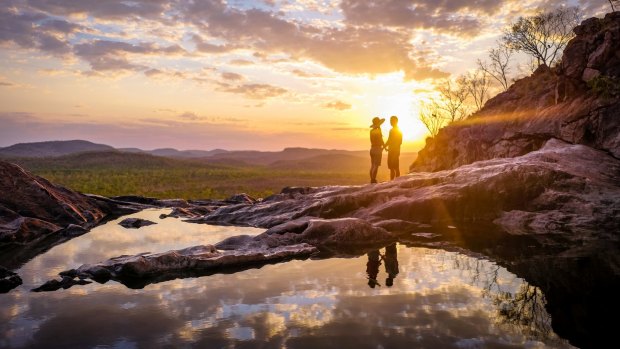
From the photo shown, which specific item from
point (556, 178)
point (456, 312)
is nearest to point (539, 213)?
point (556, 178)

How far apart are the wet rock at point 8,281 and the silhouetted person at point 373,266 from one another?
28.1ft

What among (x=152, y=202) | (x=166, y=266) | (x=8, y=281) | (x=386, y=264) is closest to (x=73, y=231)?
(x=8, y=281)

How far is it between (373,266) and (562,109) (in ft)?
70.1

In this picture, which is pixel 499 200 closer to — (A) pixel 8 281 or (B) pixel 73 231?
(A) pixel 8 281

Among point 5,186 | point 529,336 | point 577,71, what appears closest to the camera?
point 529,336

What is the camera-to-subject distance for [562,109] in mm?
26031

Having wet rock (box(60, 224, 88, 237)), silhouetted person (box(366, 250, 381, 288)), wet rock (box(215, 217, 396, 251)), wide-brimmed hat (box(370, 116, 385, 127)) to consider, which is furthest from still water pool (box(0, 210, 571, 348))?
wide-brimmed hat (box(370, 116, 385, 127))

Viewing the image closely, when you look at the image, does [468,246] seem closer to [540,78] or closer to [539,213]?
[539,213]

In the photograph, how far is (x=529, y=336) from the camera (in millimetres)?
6578

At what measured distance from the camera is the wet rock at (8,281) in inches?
387

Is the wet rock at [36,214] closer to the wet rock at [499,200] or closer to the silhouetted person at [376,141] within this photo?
the wet rock at [499,200]

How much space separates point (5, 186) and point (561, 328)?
23293 mm

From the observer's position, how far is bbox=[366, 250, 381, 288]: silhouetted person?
32.5 ft

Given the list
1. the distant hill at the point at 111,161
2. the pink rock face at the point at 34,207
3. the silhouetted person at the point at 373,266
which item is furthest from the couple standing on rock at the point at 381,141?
the distant hill at the point at 111,161
